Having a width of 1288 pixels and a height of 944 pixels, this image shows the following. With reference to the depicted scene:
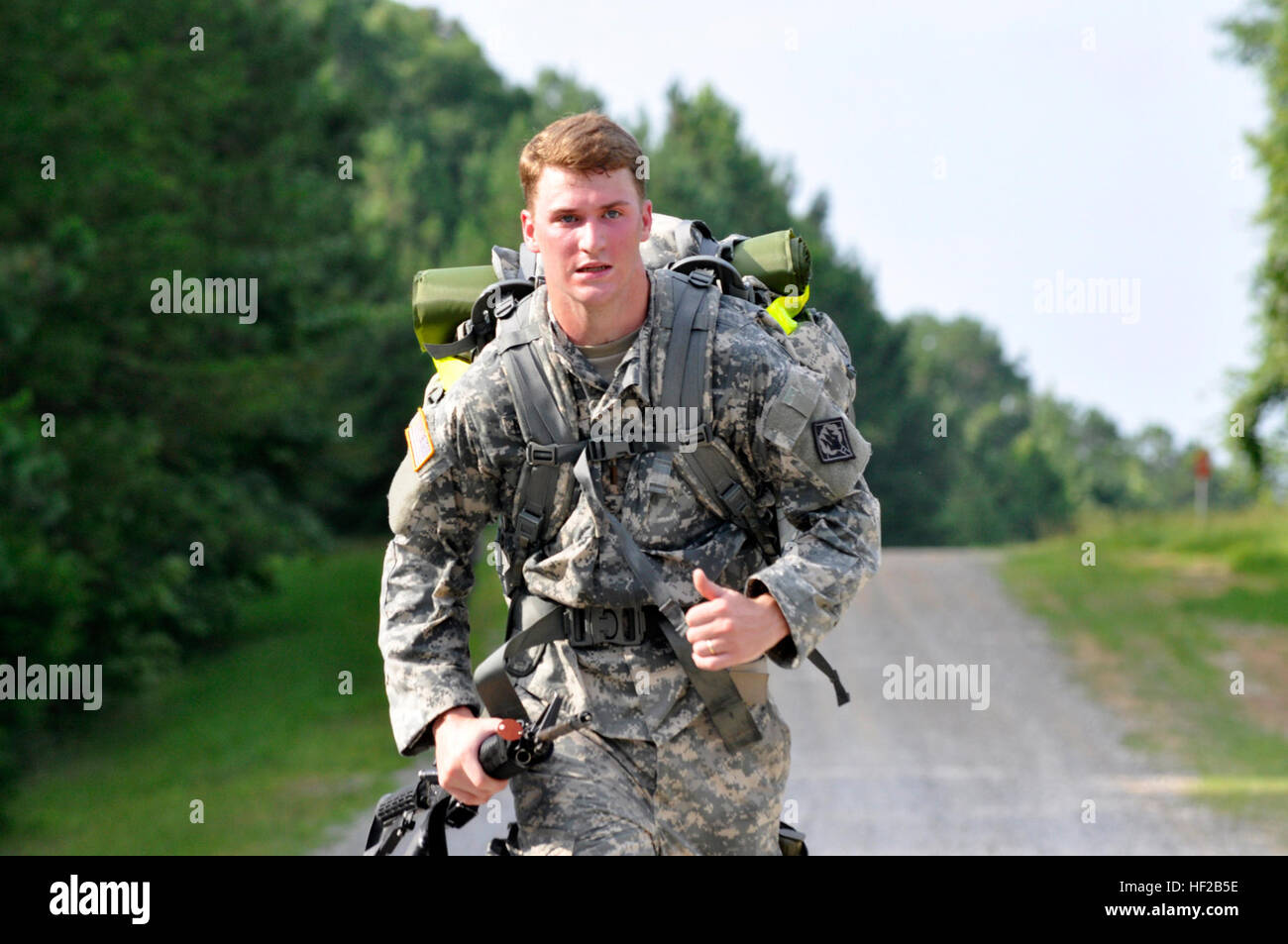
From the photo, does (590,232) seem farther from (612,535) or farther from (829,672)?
(829,672)

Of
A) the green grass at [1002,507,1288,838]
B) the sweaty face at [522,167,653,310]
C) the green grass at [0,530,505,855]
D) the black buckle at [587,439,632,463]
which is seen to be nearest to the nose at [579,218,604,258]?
the sweaty face at [522,167,653,310]

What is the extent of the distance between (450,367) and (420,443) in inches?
13.1

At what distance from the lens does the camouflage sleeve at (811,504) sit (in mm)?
4062

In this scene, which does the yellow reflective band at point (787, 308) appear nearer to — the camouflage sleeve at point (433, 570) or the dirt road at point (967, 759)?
the camouflage sleeve at point (433, 570)

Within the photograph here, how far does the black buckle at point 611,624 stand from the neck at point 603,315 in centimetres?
64

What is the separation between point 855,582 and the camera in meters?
4.15

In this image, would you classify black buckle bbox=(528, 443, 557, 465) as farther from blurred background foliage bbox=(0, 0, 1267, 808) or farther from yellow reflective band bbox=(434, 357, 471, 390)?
blurred background foliage bbox=(0, 0, 1267, 808)

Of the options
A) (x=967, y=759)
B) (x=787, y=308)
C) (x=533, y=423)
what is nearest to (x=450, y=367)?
(x=533, y=423)

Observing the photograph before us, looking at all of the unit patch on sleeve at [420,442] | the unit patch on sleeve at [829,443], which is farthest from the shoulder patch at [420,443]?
the unit patch on sleeve at [829,443]

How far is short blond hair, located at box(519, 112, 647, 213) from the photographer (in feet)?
13.4

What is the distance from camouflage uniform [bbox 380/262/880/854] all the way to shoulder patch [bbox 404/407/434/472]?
0.02 meters

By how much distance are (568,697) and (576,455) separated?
0.60 metres
